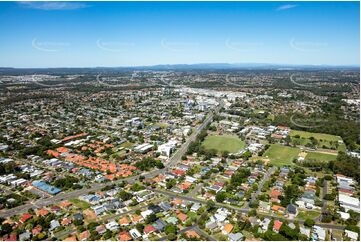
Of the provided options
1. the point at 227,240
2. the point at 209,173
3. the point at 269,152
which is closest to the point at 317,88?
the point at 269,152

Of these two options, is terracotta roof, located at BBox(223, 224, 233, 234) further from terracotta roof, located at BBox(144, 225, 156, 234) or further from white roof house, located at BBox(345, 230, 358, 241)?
white roof house, located at BBox(345, 230, 358, 241)

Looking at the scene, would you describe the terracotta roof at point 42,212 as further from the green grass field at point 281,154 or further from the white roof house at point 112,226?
the green grass field at point 281,154

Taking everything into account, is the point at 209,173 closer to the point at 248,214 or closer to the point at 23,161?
the point at 248,214

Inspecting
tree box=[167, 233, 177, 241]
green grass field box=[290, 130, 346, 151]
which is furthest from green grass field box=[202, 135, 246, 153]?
tree box=[167, 233, 177, 241]

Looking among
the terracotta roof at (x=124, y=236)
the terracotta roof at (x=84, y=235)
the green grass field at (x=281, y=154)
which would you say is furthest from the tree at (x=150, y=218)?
the green grass field at (x=281, y=154)

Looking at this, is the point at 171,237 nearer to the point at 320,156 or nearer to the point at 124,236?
the point at 124,236
